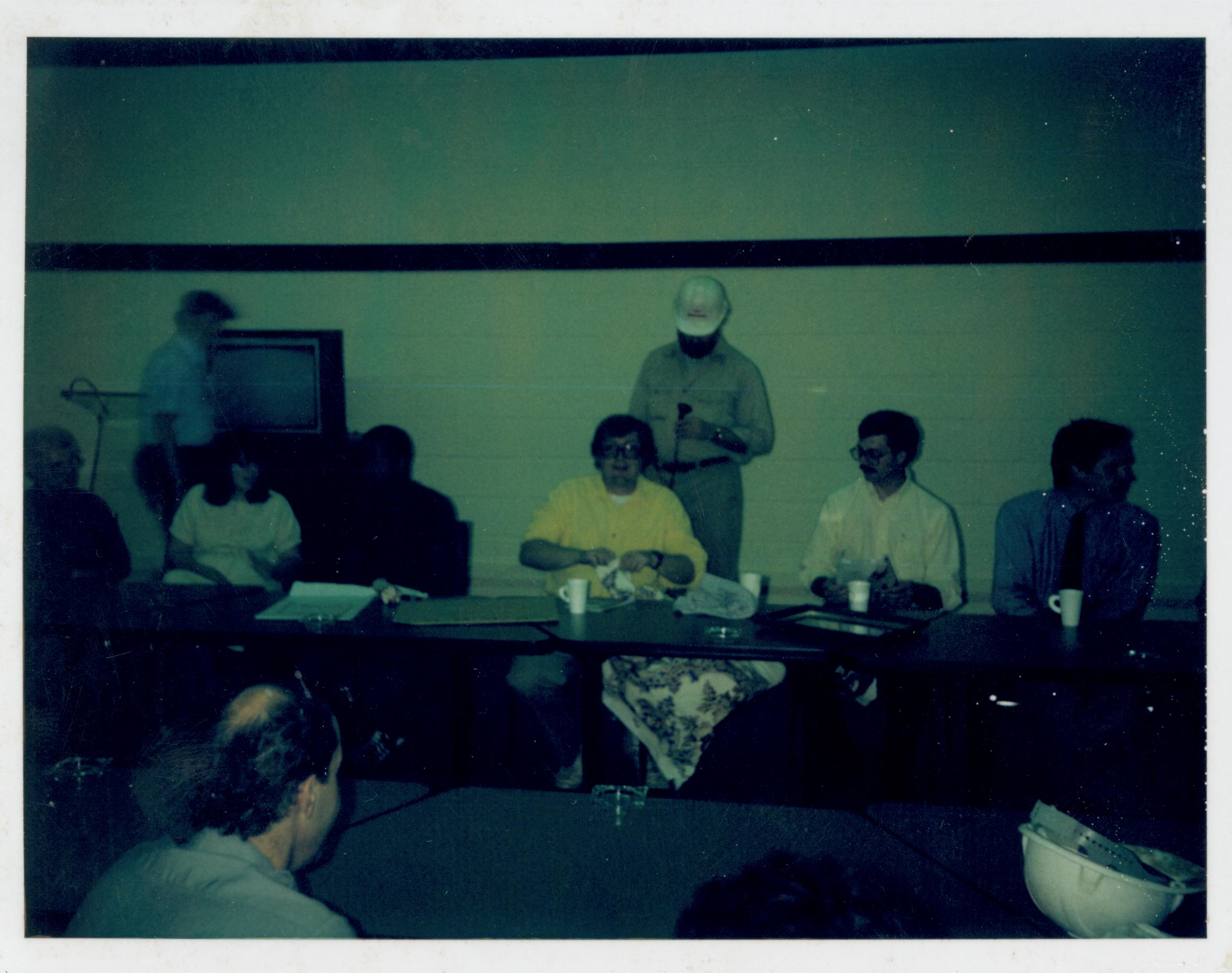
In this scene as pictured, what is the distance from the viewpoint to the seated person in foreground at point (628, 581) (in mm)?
2357

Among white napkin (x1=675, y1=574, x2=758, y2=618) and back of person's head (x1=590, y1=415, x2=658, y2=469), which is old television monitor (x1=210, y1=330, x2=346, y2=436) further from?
white napkin (x1=675, y1=574, x2=758, y2=618)

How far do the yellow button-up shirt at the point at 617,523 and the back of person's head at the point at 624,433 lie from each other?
12 cm

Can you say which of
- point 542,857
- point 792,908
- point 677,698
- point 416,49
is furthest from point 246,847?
point 416,49

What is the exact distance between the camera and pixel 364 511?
2.97m

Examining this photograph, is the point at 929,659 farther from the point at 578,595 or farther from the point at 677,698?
the point at 578,595

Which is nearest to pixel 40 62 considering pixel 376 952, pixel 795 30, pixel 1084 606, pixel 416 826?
pixel 795 30

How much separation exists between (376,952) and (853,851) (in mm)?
663

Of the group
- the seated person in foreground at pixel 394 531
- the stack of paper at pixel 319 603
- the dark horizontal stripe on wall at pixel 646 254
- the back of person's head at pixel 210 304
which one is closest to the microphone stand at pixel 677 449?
the dark horizontal stripe on wall at pixel 646 254

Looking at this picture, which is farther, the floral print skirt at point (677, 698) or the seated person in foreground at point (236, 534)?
the seated person in foreground at point (236, 534)

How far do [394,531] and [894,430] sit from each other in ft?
5.62

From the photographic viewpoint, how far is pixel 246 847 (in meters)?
1.04

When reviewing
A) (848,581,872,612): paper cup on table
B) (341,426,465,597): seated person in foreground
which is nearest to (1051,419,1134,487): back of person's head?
(848,581,872,612): paper cup on table

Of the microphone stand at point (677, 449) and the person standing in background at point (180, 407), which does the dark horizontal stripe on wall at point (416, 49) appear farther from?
the microphone stand at point (677, 449)

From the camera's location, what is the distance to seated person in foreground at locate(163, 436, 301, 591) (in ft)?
9.77
